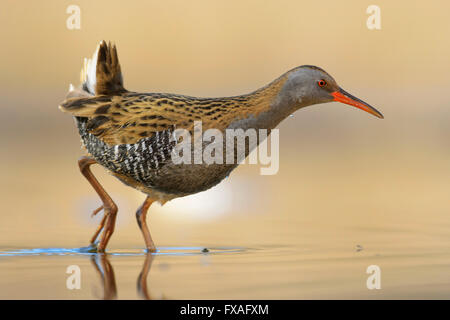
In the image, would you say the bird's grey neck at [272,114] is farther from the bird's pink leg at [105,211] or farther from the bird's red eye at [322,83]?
the bird's pink leg at [105,211]

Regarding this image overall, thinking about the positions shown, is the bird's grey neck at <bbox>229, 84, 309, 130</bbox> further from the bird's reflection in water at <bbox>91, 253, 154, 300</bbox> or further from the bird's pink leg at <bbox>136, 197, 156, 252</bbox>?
the bird's reflection in water at <bbox>91, 253, 154, 300</bbox>

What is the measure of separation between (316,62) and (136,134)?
11028 mm

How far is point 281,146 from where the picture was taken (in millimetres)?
16359

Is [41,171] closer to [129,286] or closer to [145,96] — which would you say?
[145,96]

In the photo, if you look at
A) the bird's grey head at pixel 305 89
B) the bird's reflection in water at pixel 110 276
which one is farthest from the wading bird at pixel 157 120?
the bird's reflection in water at pixel 110 276

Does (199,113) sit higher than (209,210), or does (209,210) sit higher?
(199,113)

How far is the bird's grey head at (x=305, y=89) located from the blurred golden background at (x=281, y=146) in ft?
4.28

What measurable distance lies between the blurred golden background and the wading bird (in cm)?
72

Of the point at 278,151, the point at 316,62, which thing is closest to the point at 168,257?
the point at 278,151

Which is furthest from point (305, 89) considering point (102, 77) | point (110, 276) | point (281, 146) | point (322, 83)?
point (281, 146)

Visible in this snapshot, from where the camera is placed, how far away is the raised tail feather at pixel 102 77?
8891 mm

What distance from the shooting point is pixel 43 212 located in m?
10.4

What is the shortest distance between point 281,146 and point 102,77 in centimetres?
781

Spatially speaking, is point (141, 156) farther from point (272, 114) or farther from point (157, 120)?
point (272, 114)
